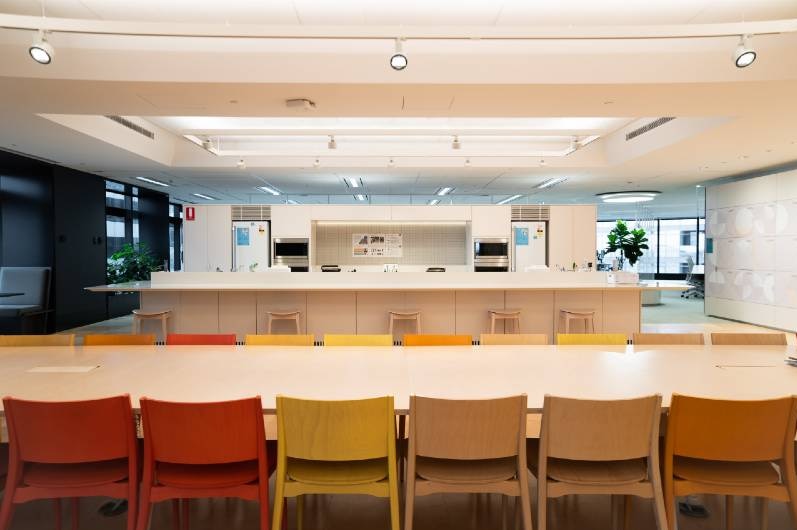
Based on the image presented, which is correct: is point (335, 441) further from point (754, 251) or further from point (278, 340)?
point (754, 251)

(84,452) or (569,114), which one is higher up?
(569,114)

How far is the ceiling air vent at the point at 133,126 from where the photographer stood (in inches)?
239

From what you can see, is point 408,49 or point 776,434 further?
point 408,49

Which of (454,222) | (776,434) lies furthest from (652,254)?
(776,434)

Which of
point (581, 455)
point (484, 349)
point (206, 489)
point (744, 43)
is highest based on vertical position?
point (744, 43)

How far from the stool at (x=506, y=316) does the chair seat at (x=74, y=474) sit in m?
4.18

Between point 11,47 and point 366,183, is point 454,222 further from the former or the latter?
point 11,47

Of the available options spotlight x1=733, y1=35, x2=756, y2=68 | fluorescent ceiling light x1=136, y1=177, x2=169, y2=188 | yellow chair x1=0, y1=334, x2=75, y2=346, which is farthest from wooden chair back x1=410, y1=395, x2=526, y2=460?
fluorescent ceiling light x1=136, y1=177, x2=169, y2=188

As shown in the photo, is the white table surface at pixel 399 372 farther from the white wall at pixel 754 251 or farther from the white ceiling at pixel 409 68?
the white wall at pixel 754 251

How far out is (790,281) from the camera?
734 cm

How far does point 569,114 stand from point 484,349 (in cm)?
305

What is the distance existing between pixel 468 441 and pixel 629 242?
10575mm

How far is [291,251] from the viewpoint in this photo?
8.50 m

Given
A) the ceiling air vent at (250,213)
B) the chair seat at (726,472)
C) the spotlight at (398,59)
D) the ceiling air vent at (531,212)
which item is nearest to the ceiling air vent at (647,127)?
the ceiling air vent at (531,212)
